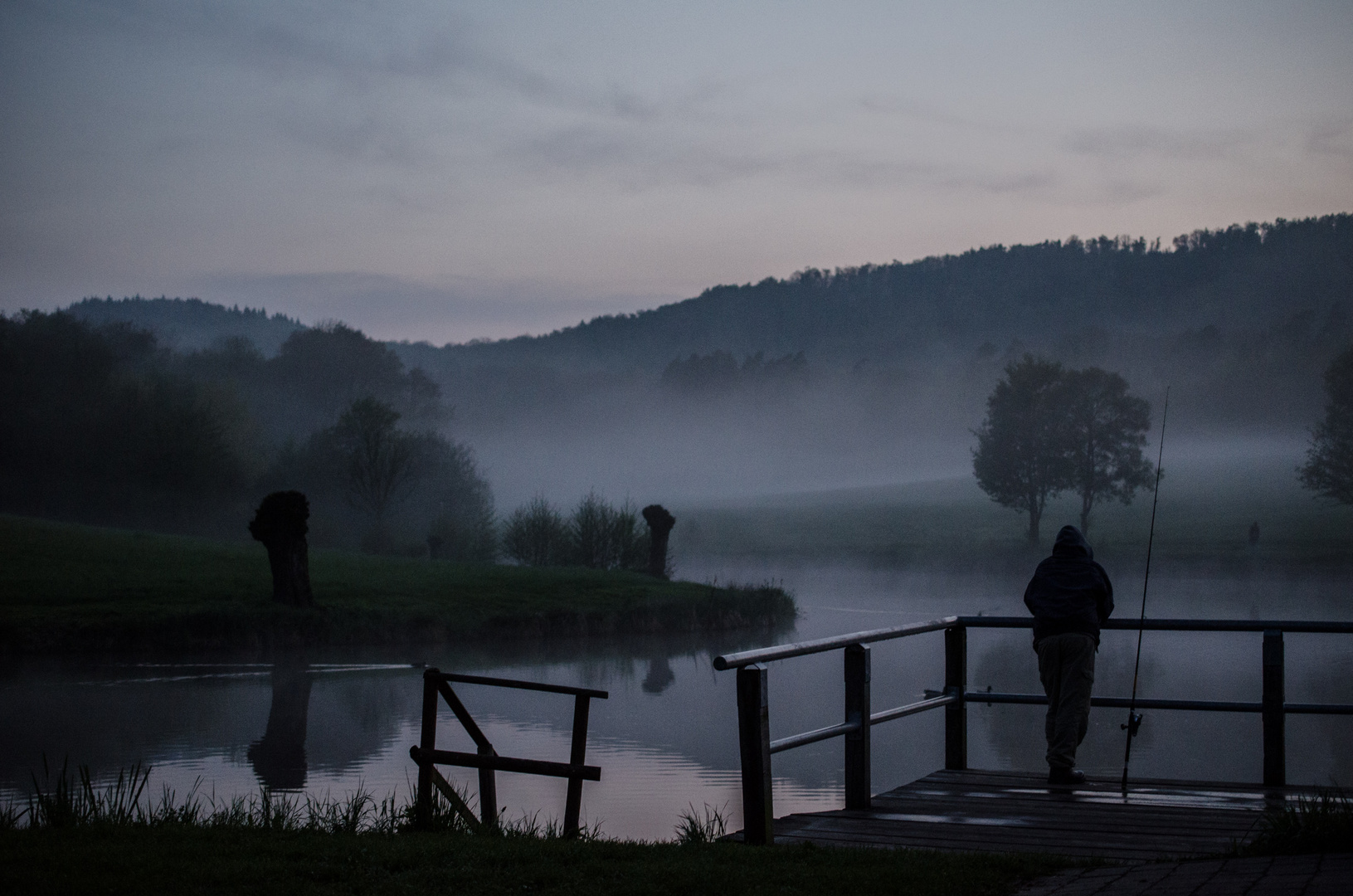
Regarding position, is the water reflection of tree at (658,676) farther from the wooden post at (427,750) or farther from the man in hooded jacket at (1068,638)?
the man in hooded jacket at (1068,638)

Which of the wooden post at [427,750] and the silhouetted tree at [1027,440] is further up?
the silhouetted tree at [1027,440]

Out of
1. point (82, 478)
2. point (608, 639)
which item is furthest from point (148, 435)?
point (608, 639)

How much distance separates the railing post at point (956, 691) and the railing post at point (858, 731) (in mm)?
1596

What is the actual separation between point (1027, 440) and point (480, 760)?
8218cm

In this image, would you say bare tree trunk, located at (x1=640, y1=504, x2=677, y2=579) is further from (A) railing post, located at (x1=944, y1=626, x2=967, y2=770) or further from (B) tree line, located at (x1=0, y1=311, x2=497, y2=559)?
(A) railing post, located at (x1=944, y1=626, x2=967, y2=770)

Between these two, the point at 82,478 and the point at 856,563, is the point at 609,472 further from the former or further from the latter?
the point at 82,478

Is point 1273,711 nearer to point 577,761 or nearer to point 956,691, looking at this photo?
point 956,691

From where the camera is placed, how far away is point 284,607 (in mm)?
35625

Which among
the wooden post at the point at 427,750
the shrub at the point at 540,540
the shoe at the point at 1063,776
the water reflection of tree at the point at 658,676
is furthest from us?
the shrub at the point at 540,540

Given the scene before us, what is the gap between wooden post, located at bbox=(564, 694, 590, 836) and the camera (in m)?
9.38

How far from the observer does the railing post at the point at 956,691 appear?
10023 millimetres

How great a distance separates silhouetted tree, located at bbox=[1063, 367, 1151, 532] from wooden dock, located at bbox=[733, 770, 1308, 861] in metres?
80.5

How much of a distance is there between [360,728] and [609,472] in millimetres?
171980

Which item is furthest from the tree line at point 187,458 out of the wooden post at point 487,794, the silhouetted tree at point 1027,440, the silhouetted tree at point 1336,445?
the wooden post at point 487,794
